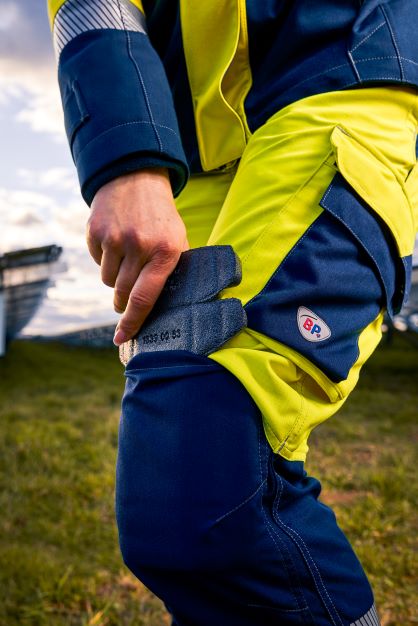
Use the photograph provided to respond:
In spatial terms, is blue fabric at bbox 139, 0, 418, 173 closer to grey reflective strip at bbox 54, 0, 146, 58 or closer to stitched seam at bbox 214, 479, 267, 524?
grey reflective strip at bbox 54, 0, 146, 58

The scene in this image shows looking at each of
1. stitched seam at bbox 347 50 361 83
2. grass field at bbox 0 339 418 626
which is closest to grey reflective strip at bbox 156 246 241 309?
stitched seam at bbox 347 50 361 83

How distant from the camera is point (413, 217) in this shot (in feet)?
3.80

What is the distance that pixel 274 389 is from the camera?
923 millimetres

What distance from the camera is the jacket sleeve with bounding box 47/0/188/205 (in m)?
1.00

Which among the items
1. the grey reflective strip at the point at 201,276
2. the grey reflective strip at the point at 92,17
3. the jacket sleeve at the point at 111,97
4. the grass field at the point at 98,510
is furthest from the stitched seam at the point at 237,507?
the grass field at the point at 98,510

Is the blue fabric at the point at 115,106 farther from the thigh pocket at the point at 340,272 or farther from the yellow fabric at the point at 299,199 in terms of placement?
the thigh pocket at the point at 340,272

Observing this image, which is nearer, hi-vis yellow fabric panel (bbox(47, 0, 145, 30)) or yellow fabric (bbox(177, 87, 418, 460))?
yellow fabric (bbox(177, 87, 418, 460))

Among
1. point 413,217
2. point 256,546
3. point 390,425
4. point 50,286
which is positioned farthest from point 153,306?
point 50,286

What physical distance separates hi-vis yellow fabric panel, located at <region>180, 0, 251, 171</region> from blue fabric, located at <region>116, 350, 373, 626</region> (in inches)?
19.0

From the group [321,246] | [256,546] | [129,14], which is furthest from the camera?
[129,14]

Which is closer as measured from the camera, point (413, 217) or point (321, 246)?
point (321, 246)

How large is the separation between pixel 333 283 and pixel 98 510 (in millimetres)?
2581

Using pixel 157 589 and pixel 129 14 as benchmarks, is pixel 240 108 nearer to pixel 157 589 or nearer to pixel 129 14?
pixel 129 14

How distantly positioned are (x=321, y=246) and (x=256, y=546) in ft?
1.69
